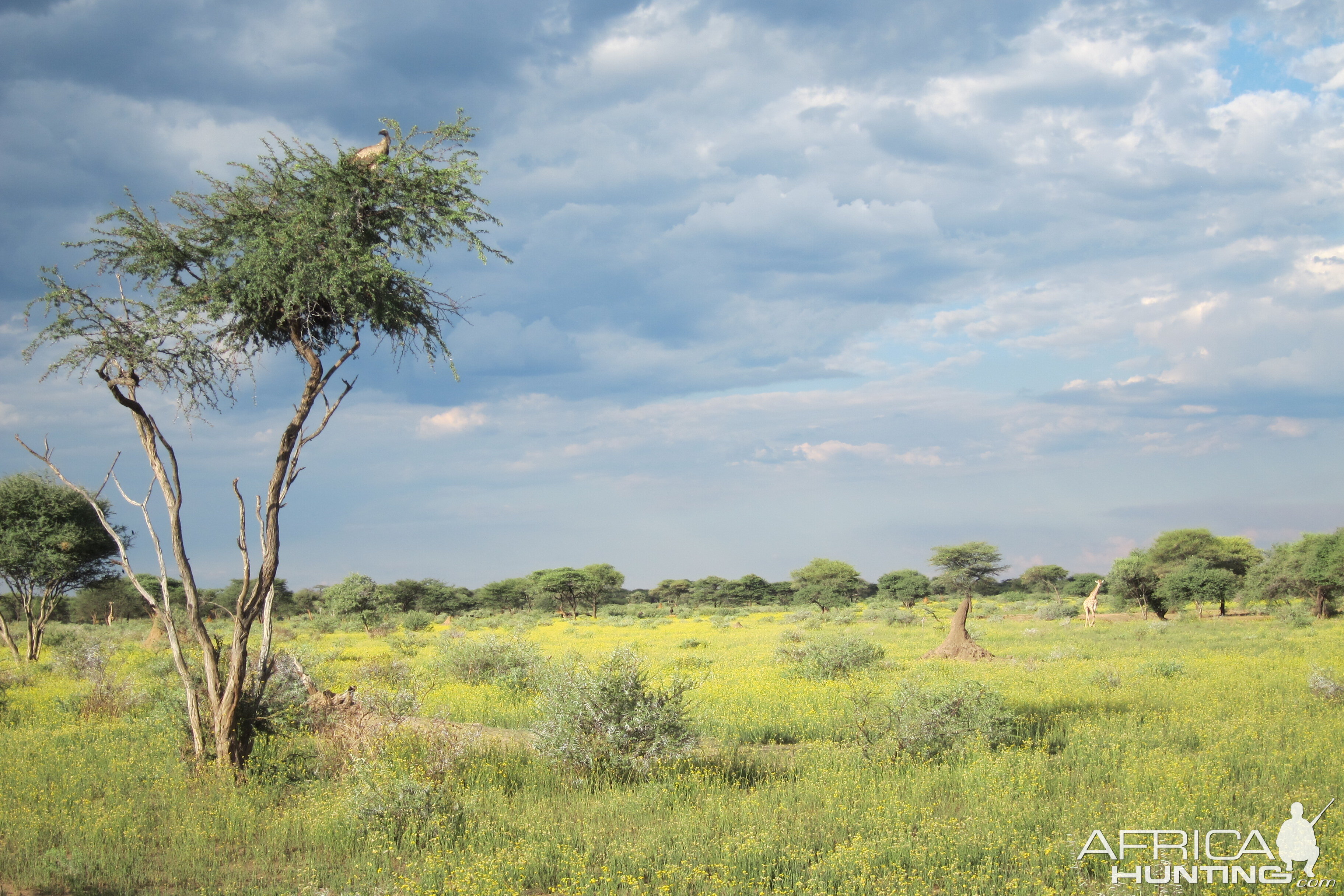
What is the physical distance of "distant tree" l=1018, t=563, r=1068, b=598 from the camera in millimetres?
85438

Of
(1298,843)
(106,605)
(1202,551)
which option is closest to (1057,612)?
(1202,551)

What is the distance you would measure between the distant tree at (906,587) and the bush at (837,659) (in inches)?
2159

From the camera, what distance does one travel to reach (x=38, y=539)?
89.2 ft

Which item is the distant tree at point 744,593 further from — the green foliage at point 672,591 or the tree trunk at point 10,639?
the tree trunk at point 10,639

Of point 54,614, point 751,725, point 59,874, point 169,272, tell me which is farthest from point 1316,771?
point 54,614

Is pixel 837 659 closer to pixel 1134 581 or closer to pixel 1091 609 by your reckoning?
pixel 1091 609

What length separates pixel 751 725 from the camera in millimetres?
12547

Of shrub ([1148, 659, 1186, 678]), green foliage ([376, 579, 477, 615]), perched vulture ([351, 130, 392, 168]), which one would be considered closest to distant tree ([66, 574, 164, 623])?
green foliage ([376, 579, 477, 615])

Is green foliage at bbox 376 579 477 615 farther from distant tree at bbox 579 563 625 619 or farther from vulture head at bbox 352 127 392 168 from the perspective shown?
vulture head at bbox 352 127 392 168

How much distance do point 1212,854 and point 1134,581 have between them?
54.3 metres

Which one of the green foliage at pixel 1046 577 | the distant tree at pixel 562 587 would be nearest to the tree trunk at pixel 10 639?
the distant tree at pixel 562 587

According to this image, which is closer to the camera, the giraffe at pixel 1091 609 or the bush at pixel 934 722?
the bush at pixel 934 722

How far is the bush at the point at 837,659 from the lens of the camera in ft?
62.7

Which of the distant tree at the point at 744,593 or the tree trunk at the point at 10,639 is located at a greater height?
the tree trunk at the point at 10,639
